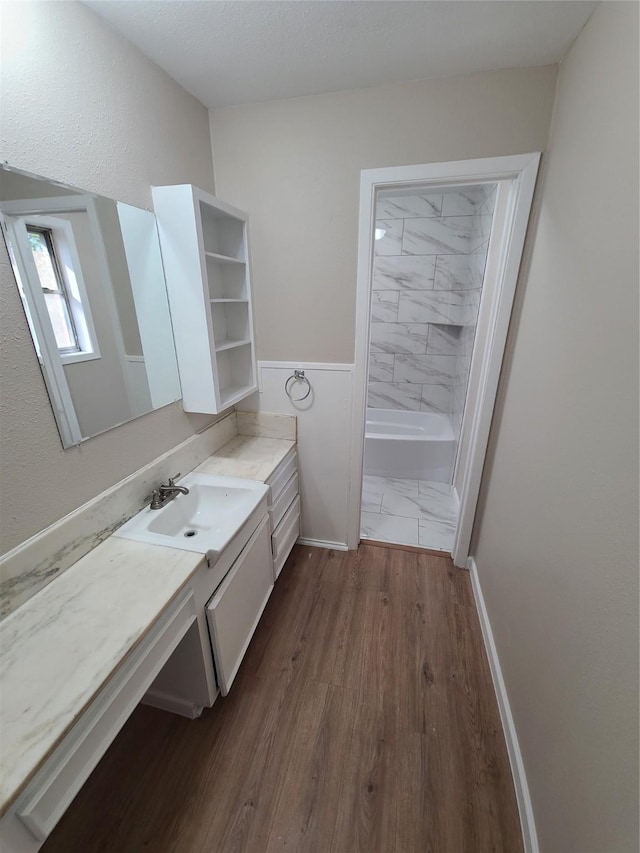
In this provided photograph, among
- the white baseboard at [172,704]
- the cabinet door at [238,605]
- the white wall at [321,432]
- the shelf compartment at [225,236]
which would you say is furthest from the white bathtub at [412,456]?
the white baseboard at [172,704]

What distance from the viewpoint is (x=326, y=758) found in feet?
4.18

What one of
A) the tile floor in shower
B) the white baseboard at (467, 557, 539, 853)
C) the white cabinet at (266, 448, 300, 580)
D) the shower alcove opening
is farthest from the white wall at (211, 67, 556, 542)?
the white baseboard at (467, 557, 539, 853)

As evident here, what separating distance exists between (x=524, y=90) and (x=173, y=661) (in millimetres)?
2648

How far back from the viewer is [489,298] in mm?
2148

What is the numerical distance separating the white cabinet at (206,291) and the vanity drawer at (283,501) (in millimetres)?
581

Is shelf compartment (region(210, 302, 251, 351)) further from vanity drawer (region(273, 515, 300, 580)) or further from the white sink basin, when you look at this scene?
vanity drawer (region(273, 515, 300, 580))

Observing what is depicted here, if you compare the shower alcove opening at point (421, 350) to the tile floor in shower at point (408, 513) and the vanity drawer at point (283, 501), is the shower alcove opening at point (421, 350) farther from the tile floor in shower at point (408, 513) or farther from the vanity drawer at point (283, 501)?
the vanity drawer at point (283, 501)

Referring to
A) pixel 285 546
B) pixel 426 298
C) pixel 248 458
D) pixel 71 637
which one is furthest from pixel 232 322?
pixel 426 298

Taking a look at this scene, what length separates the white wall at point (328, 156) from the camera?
141 centimetres

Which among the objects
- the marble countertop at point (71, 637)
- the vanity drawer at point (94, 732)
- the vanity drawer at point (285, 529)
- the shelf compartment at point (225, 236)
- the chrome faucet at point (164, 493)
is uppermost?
the shelf compartment at point (225, 236)

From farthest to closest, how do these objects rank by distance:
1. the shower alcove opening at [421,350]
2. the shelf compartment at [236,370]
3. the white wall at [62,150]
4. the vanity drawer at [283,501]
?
the shower alcove opening at [421,350]
the shelf compartment at [236,370]
the vanity drawer at [283,501]
the white wall at [62,150]

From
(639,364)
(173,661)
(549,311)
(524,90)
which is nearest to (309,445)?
(173,661)

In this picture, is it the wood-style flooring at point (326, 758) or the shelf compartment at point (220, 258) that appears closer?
the wood-style flooring at point (326, 758)

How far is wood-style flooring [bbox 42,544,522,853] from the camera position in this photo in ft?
3.58
